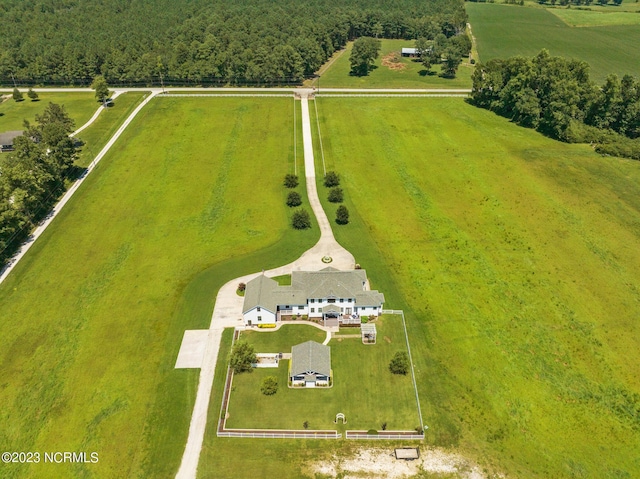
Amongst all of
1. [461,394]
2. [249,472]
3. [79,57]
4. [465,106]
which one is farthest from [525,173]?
[79,57]

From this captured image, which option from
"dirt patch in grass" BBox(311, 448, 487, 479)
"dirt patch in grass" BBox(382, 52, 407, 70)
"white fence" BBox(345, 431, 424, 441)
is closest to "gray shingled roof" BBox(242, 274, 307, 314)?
"white fence" BBox(345, 431, 424, 441)

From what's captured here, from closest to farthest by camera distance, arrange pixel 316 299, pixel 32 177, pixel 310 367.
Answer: pixel 310 367 < pixel 316 299 < pixel 32 177

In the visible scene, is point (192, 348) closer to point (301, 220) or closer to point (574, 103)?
point (301, 220)

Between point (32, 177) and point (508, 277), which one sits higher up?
point (32, 177)

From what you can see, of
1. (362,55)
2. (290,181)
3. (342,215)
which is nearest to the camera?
(342,215)

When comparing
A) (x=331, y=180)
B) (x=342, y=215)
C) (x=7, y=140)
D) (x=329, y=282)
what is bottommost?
(x=329, y=282)

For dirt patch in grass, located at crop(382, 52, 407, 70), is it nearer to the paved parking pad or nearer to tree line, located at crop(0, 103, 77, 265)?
tree line, located at crop(0, 103, 77, 265)

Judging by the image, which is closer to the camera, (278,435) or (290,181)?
(278,435)

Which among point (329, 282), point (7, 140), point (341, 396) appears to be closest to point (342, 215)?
point (329, 282)
